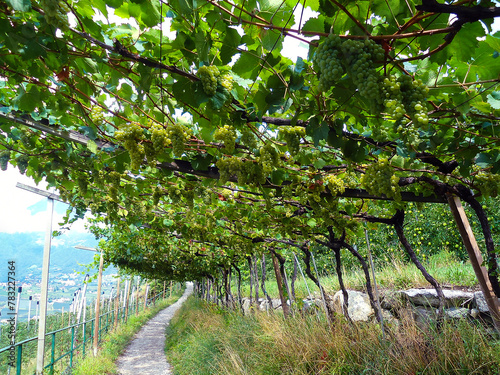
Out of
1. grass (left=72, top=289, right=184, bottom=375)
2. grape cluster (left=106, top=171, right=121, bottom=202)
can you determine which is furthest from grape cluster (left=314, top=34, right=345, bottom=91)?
grass (left=72, top=289, right=184, bottom=375)

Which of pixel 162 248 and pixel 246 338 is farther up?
pixel 162 248

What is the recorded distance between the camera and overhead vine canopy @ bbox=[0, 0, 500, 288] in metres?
0.94

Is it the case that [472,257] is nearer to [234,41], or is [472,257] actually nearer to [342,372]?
[342,372]

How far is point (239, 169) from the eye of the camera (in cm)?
200

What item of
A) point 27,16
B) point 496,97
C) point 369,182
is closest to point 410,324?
point 369,182

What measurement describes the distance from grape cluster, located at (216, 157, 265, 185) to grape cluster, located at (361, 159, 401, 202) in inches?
25.1

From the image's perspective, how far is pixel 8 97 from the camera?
7.16 feet

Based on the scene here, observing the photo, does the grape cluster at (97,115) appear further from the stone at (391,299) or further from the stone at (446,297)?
the stone at (391,299)

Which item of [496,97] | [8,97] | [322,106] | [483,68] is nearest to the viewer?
[483,68]

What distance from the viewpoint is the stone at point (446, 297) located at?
4.57 metres

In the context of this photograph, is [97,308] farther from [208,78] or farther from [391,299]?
[208,78]

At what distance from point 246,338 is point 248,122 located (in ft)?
17.5

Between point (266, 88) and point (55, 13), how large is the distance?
751mm

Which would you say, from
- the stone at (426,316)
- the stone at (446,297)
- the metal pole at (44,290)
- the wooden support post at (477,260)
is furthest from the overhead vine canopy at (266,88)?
the metal pole at (44,290)
